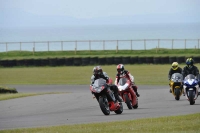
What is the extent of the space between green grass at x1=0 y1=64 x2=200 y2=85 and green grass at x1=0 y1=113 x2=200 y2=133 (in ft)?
69.4

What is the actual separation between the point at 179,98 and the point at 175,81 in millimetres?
631

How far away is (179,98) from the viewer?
23422mm

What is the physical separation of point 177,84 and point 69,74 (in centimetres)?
2098

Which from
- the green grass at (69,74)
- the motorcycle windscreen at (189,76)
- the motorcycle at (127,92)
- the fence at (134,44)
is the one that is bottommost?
the green grass at (69,74)

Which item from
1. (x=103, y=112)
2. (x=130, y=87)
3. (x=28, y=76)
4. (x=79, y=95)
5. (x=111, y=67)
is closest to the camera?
(x=103, y=112)

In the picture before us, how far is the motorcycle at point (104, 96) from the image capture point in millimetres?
17125

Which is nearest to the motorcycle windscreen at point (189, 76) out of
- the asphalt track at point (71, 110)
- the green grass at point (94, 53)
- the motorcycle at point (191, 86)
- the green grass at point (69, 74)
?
the motorcycle at point (191, 86)

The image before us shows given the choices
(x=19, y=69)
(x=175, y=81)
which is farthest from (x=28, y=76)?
(x=175, y=81)

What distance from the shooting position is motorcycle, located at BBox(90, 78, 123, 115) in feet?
56.2

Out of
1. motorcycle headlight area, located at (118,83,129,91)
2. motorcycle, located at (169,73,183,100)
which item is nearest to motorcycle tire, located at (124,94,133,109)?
motorcycle headlight area, located at (118,83,129,91)

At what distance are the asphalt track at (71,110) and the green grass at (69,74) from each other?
11775 mm

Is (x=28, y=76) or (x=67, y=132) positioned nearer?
(x=67, y=132)

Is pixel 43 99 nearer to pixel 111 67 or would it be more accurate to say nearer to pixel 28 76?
pixel 28 76

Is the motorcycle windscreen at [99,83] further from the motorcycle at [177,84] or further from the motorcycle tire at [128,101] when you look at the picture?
the motorcycle at [177,84]
